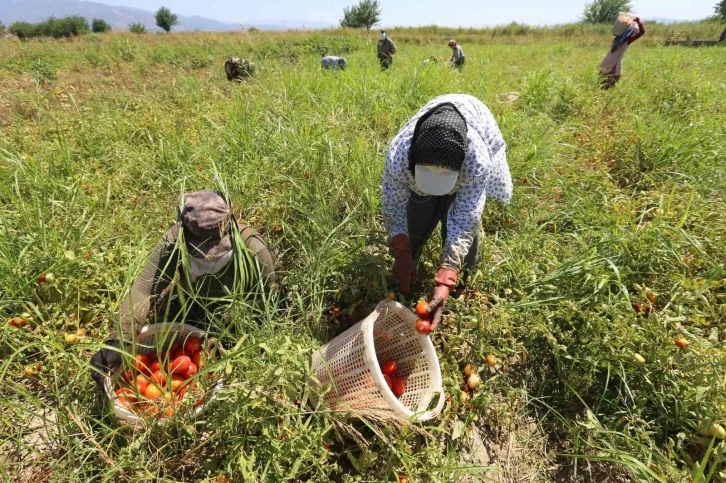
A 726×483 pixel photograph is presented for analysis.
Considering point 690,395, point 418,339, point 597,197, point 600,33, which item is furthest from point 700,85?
A: point 600,33

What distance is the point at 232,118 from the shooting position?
297 cm

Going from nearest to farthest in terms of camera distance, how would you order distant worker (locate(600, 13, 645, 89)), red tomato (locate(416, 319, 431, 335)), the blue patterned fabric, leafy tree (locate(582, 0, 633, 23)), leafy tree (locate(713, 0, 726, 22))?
red tomato (locate(416, 319, 431, 335))
the blue patterned fabric
distant worker (locate(600, 13, 645, 89))
leafy tree (locate(713, 0, 726, 22))
leafy tree (locate(582, 0, 633, 23))

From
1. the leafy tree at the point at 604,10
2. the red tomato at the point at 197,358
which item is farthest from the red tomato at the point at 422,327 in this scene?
the leafy tree at the point at 604,10

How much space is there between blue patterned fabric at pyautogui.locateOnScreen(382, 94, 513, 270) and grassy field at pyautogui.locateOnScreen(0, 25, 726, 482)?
352 millimetres

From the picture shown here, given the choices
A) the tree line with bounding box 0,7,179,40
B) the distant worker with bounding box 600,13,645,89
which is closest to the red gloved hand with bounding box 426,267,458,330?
the distant worker with bounding box 600,13,645,89

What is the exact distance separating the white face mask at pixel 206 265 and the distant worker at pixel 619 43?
5.23 metres

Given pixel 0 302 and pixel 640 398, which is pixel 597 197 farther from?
pixel 0 302

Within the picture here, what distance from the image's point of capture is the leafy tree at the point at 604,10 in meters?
31.5

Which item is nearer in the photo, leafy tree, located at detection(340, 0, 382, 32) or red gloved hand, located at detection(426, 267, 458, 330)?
red gloved hand, located at detection(426, 267, 458, 330)

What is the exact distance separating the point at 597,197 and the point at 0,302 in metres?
3.56

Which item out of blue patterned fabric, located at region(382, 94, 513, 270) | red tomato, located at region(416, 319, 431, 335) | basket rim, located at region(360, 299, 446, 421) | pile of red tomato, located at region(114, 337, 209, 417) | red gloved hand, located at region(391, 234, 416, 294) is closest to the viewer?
basket rim, located at region(360, 299, 446, 421)

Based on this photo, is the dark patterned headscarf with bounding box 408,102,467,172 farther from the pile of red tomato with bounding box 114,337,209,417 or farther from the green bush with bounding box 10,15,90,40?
the green bush with bounding box 10,15,90,40

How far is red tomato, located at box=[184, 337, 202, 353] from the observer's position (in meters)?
1.61

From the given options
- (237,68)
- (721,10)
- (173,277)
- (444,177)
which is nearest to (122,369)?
(173,277)
